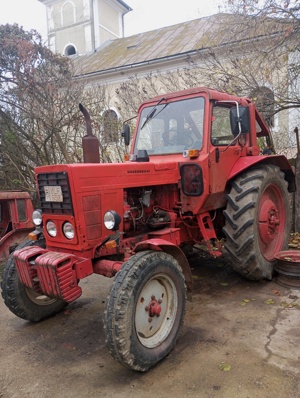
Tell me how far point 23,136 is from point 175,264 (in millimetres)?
6677

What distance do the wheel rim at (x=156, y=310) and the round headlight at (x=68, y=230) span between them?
2.67 ft

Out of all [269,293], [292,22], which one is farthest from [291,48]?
Result: [269,293]

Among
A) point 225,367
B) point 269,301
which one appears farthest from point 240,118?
point 225,367

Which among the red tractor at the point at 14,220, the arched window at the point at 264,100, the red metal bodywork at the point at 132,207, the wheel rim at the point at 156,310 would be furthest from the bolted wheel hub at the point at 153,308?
the arched window at the point at 264,100

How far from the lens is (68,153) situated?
345 inches

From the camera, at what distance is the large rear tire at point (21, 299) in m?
3.41

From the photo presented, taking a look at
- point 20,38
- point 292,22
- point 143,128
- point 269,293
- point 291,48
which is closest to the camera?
point 269,293

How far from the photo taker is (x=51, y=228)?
10.9 ft

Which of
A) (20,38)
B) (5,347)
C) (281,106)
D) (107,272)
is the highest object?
(20,38)

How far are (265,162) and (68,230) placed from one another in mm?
2893

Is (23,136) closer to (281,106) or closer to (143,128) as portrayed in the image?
(143,128)

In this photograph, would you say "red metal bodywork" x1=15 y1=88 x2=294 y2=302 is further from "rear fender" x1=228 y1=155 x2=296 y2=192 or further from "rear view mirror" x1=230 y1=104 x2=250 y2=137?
"rear view mirror" x1=230 y1=104 x2=250 y2=137

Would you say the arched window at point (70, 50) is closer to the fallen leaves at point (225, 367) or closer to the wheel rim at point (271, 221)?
the wheel rim at point (271, 221)

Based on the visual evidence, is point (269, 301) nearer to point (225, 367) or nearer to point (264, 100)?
point (225, 367)
